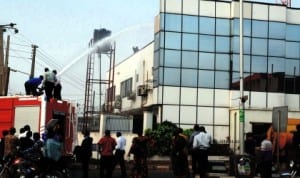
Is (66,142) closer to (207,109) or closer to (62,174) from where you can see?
(62,174)

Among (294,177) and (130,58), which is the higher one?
(130,58)

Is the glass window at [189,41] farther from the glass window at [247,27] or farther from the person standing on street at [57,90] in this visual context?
the person standing on street at [57,90]

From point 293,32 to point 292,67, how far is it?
9.22 feet

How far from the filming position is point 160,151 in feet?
123

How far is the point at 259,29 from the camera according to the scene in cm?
4528

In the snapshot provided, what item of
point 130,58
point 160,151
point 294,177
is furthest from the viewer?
point 130,58

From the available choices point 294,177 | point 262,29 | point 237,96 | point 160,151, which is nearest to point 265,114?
point 237,96

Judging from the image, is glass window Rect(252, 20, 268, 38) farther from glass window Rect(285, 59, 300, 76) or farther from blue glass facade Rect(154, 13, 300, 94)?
glass window Rect(285, 59, 300, 76)

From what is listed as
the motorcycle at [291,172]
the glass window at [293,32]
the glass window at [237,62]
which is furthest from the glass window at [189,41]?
the motorcycle at [291,172]

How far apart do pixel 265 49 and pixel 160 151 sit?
43.6 ft

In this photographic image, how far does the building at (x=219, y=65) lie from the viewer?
4378 centimetres

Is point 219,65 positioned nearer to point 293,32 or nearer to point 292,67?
point 292,67

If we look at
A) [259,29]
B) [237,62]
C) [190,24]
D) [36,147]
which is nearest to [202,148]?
[36,147]

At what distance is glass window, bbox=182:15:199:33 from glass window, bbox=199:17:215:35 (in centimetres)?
41
